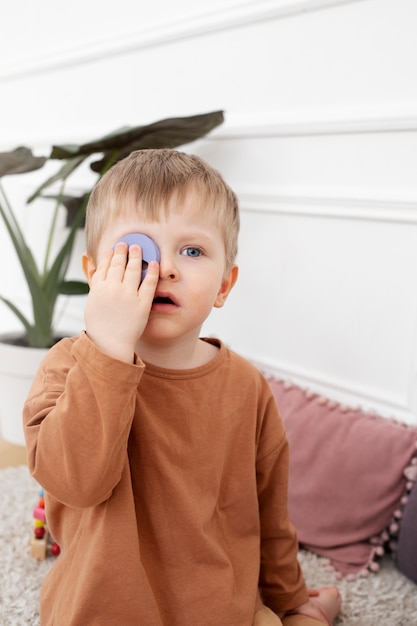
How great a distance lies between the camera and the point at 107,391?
30.8 inches

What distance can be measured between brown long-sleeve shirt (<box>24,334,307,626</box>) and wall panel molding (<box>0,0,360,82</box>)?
109 centimetres

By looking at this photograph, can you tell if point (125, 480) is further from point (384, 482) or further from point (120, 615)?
point (384, 482)

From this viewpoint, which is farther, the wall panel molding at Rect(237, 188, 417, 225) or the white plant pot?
the white plant pot

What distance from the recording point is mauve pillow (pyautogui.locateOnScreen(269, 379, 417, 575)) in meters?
1.47

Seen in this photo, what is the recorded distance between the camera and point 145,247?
33.7 inches

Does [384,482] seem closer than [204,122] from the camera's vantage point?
Yes

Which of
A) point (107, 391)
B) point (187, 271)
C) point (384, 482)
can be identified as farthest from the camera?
point (384, 482)

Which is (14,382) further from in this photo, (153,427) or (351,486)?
(153,427)

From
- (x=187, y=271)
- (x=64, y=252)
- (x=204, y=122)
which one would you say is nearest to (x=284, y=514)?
(x=187, y=271)

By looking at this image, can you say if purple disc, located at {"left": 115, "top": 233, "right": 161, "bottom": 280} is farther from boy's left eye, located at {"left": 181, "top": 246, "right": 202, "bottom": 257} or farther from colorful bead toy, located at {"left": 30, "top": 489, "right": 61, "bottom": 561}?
colorful bead toy, located at {"left": 30, "top": 489, "right": 61, "bottom": 561}

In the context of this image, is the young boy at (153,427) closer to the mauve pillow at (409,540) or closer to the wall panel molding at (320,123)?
the mauve pillow at (409,540)

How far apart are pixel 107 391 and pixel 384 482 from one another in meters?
0.90

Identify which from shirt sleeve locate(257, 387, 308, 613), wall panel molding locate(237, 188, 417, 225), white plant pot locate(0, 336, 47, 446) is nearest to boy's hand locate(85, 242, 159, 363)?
shirt sleeve locate(257, 387, 308, 613)

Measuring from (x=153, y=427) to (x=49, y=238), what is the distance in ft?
4.55
